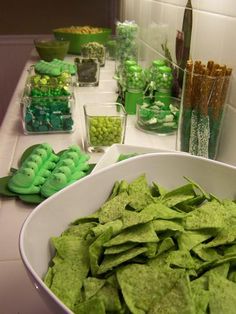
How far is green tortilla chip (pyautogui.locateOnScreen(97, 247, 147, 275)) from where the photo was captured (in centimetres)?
44

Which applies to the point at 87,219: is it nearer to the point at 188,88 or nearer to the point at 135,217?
the point at 135,217

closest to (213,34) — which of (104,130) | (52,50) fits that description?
(104,130)

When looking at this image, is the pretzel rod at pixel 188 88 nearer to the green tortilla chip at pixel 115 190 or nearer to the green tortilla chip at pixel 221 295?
the green tortilla chip at pixel 115 190

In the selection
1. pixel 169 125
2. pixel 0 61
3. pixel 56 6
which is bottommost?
pixel 0 61

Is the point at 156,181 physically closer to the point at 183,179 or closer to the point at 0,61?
the point at 183,179

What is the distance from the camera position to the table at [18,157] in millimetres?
529

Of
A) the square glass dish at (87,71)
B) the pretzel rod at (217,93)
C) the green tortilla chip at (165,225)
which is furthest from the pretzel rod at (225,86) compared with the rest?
the square glass dish at (87,71)

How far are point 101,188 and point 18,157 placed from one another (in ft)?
1.37

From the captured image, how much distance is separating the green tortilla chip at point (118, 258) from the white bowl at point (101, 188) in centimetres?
9

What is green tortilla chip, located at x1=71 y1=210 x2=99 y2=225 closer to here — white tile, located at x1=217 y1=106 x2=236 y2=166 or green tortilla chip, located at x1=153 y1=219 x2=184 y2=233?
green tortilla chip, located at x1=153 y1=219 x2=184 y2=233

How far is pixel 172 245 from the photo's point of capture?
0.46 metres

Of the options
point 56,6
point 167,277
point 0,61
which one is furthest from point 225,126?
point 0,61

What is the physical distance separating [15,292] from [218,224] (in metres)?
0.30

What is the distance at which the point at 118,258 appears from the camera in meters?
0.44
